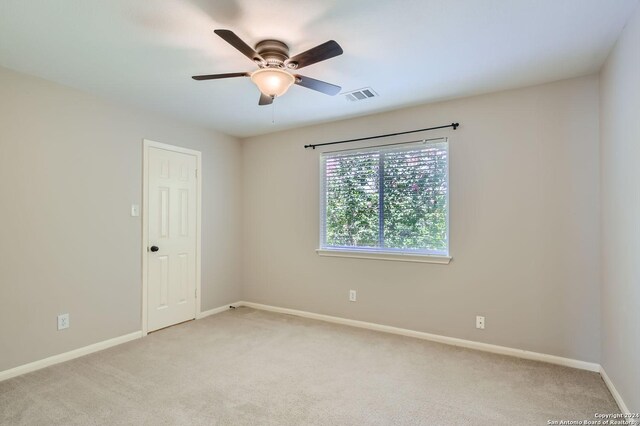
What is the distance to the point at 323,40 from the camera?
7.36ft

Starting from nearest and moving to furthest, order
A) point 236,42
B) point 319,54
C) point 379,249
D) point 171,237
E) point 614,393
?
point 236,42 < point 319,54 < point 614,393 < point 379,249 < point 171,237

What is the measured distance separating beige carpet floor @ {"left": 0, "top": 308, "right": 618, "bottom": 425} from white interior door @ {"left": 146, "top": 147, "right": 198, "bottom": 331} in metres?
0.52

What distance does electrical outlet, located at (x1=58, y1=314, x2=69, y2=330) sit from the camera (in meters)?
2.97

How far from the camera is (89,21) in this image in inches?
80.1

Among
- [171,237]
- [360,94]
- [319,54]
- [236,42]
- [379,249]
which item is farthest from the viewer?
[171,237]

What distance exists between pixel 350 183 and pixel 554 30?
2334mm

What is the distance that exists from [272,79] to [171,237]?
2533 mm

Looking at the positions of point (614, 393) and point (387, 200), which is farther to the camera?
point (387, 200)

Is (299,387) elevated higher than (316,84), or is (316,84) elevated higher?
(316,84)

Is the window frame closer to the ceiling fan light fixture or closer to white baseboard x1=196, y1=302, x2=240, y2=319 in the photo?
white baseboard x1=196, y1=302, x2=240, y2=319

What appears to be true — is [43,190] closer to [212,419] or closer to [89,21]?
[89,21]

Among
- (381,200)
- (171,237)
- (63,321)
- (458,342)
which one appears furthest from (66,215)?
(458,342)

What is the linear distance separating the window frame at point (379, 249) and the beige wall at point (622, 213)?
120 centimetres

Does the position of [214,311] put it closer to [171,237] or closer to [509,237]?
[171,237]
